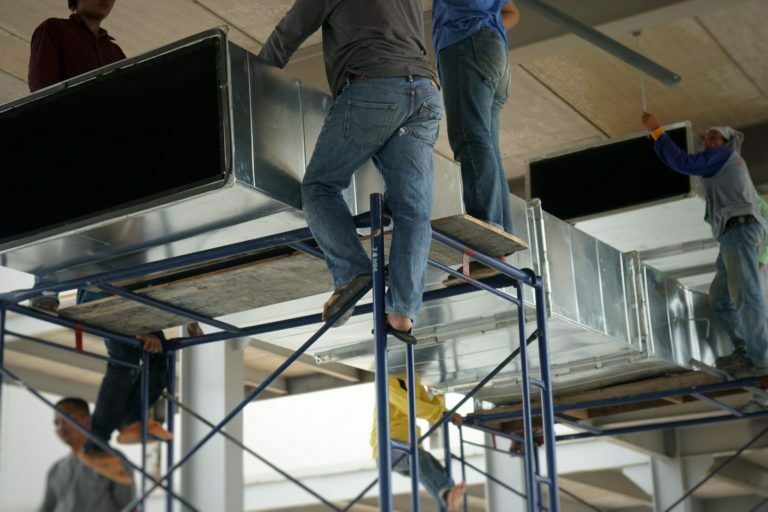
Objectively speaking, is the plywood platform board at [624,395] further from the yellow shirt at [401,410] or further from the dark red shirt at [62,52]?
the dark red shirt at [62,52]

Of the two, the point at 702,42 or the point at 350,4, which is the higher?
the point at 702,42

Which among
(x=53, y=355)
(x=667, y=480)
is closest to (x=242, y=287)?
(x=53, y=355)

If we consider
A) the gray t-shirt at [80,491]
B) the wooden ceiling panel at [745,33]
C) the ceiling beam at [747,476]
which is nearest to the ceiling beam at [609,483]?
the ceiling beam at [747,476]

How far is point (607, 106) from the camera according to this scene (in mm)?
14344

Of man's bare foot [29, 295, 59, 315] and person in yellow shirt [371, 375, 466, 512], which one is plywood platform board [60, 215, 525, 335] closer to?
man's bare foot [29, 295, 59, 315]

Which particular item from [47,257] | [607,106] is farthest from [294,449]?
[47,257]

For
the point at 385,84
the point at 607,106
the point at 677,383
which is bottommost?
the point at 677,383

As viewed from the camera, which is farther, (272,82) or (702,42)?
(702,42)

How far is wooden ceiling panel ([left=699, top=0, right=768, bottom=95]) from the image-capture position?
12266 mm

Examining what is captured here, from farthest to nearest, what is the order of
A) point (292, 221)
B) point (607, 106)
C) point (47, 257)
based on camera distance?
1. point (607, 106)
2. point (47, 257)
3. point (292, 221)

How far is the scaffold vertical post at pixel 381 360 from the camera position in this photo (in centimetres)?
597

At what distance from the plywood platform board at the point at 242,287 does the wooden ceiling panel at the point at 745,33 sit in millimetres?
5788

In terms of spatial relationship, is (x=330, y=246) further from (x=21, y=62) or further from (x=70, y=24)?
(x=21, y=62)

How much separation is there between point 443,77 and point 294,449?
2101cm
